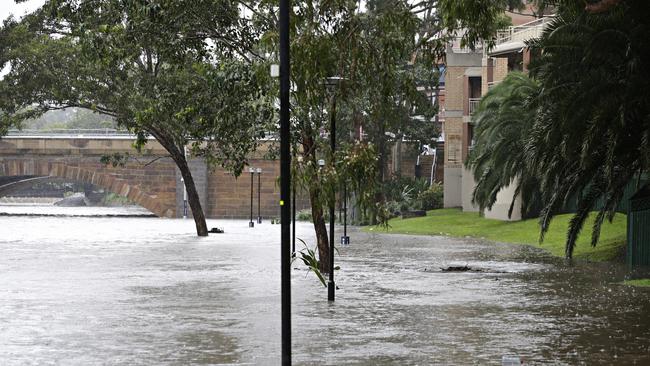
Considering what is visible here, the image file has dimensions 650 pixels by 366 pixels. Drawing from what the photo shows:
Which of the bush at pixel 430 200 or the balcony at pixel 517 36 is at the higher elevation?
the balcony at pixel 517 36

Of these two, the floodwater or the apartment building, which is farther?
A: the apartment building

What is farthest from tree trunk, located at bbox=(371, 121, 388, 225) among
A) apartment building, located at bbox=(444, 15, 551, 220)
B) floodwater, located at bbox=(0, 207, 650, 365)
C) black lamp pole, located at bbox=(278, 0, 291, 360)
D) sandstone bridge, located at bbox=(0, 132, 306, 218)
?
black lamp pole, located at bbox=(278, 0, 291, 360)

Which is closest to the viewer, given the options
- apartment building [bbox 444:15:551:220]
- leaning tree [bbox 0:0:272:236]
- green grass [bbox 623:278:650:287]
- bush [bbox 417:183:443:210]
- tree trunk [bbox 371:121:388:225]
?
green grass [bbox 623:278:650:287]

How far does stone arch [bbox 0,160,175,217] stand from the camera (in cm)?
9138

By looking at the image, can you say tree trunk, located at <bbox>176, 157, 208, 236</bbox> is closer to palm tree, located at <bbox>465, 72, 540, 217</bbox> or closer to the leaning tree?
the leaning tree

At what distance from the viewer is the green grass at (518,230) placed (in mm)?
→ 41097

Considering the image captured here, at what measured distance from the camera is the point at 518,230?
5500 cm

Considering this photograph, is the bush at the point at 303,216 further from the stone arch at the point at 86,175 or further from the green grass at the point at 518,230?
the green grass at the point at 518,230

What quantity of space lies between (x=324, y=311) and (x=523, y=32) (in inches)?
1625

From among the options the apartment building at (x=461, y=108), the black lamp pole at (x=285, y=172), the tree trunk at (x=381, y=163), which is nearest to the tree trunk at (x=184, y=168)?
the apartment building at (x=461, y=108)

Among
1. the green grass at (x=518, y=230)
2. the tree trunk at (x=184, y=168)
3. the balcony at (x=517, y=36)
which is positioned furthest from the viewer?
the balcony at (x=517, y=36)

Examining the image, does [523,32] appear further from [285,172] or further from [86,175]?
[285,172]

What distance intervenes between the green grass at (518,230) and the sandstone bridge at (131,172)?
870 inches

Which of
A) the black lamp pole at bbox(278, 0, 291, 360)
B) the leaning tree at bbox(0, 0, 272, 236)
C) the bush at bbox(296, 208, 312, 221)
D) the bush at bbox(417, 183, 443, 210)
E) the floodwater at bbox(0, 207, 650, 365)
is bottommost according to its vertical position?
the bush at bbox(296, 208, 312, 221)
